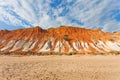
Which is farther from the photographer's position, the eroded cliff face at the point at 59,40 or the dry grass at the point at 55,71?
the eroded cliff face at the point at 59,40

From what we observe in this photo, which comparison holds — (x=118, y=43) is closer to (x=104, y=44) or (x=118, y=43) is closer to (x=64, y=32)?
(x=104, y=44)

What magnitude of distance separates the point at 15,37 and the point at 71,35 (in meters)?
22.1

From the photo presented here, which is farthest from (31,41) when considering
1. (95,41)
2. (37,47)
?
(95,41)

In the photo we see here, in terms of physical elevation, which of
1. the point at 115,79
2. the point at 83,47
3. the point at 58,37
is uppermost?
the point at 58,37

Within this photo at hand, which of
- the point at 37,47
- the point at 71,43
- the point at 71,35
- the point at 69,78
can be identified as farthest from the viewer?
the point at 71,35

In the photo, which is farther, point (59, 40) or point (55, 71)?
point (59, 40)

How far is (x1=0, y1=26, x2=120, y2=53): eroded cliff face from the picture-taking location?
7138 centimetres

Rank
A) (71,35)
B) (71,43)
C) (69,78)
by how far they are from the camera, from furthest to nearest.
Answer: (71,35)
(71,43)
(69,78)

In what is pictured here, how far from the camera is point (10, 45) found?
73688 millimetres

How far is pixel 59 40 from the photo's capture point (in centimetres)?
7794

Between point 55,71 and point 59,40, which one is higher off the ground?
point 59,40

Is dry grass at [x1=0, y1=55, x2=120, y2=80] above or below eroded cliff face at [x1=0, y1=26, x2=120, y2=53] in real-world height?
below

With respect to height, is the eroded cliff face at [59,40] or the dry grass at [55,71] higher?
the eroded cliff face at [59,40]

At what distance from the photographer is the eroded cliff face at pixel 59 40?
234 feet
